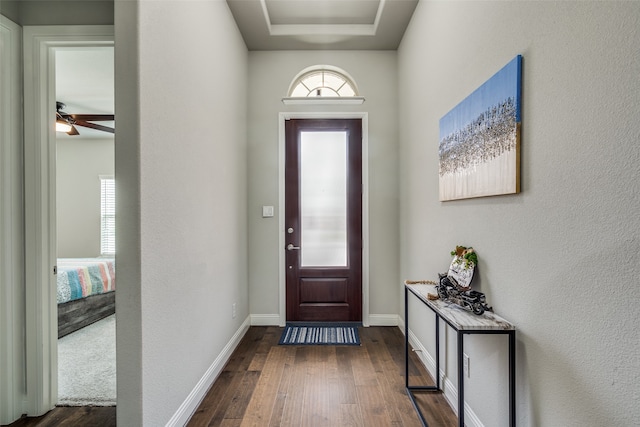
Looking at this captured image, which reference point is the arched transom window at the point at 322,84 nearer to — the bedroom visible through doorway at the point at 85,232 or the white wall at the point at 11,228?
the bedroom visible through doorway at the point at 85,232

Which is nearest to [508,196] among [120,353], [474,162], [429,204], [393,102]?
[474,162]

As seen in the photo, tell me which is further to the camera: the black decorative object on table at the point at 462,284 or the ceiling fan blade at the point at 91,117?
the ceiling fan blade at the point at 91,117

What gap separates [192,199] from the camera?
74.8 inches

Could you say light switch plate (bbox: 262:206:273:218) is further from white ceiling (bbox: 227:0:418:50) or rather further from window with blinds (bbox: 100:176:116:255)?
window with blinds (bbox: 100:176:116:255)

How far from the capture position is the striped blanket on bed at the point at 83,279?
3.12 meters

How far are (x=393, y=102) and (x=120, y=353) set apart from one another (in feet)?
10.4

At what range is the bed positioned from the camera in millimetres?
3072

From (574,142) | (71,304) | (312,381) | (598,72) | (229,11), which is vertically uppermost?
(229,11)

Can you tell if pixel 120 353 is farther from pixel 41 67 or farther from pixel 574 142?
pixel 574 142

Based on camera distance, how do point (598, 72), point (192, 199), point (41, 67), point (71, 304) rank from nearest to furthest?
1. point (598, 72)
2. point (41, 67)
3. point (192, 199)
4. point (71, 304)

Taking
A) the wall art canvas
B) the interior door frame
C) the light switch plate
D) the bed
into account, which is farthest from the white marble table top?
the bed

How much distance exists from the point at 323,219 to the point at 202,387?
1.92 metres

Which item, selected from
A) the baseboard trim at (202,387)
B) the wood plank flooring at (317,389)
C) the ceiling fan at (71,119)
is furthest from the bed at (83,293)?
the ceiling fan at (71,119)

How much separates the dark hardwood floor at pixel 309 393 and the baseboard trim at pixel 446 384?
0.05 metres
